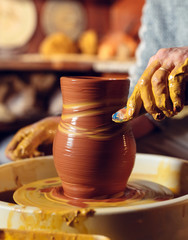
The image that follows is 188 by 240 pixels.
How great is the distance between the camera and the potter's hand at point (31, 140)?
90 cm

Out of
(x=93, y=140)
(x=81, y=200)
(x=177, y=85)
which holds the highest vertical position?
(x=177, y=85)

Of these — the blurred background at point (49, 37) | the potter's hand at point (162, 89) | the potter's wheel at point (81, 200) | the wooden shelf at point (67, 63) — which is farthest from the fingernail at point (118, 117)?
the blurred background at point (49, 37)

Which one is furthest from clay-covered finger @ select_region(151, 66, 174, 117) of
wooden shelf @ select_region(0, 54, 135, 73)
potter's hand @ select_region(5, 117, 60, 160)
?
wooden shelf @ select_region(0, 54, 135, 73)

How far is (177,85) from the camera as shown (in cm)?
56

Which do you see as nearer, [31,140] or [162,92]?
[162,92]

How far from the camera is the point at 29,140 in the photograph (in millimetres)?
893

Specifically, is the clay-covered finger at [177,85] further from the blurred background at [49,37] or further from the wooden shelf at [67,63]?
the blurred background at [49,37]

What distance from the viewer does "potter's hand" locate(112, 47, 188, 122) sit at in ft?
1.84

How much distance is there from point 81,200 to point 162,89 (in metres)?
0.26

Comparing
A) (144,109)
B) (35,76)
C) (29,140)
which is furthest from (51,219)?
(35,76)

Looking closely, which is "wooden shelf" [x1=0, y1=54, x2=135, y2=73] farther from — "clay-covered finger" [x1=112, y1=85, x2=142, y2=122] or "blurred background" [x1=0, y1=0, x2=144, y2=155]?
"clay-covered finger" [x1=112, y1=85, x2=142, y2=122]

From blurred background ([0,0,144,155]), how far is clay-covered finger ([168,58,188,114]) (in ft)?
7.66

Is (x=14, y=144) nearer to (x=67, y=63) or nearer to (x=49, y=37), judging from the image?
(x=67, y=63)

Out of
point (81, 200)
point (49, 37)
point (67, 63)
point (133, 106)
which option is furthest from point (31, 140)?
point (49, 37)
